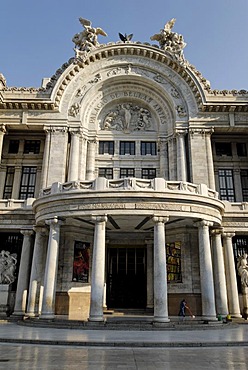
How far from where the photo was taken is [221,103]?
31.1 meters

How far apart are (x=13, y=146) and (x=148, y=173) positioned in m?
14.1

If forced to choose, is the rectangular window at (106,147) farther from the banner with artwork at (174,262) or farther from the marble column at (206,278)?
the marble column at (206,278)

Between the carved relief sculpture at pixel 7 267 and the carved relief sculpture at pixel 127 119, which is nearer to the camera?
the carved relief sculpture at pixel 7 267

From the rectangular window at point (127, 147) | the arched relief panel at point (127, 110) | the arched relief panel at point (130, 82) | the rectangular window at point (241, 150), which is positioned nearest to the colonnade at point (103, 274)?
the rectangular window at point (241, 150)

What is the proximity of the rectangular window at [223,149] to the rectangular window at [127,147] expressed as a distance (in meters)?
8.58

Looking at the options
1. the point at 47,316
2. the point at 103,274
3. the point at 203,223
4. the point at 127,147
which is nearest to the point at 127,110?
the point at 127,147

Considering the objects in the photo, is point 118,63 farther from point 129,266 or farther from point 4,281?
point 4,281

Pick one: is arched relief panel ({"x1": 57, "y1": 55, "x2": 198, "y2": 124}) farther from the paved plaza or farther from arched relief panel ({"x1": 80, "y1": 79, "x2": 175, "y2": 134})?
the paved plaza

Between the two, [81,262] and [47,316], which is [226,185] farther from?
[47,316]

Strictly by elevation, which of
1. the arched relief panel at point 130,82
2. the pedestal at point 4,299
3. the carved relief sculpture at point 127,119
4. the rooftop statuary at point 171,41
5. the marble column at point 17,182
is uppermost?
the rooftop statuary at point 171,41

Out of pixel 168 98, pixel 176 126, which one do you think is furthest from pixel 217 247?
pixel 168 98

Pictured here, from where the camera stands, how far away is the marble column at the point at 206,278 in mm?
20188

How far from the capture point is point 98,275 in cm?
1917

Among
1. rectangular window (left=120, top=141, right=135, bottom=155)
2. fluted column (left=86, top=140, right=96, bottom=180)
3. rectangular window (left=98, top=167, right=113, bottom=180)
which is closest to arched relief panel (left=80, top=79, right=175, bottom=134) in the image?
rectangular window (left=120, top=141, right=135, bottom=155)
